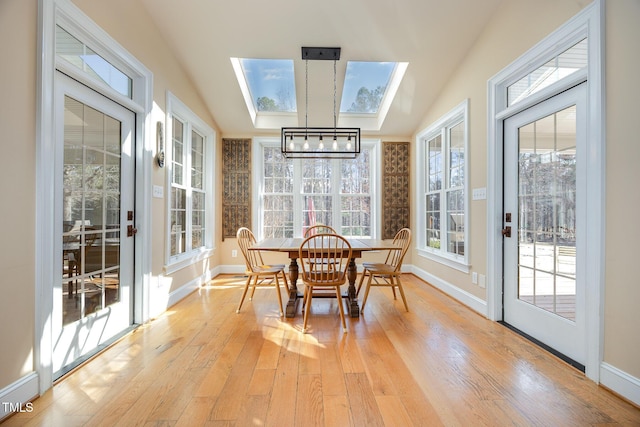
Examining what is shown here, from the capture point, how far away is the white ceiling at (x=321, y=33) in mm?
2900

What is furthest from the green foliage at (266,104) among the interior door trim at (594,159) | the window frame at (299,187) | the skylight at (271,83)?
the interior door trim at (594,159)

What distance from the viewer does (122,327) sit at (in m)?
2.66

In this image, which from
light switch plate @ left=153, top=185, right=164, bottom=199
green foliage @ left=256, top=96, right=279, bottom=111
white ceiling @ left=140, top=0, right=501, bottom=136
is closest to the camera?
white ceiling @ left=140, top=0, right=501, bottom=136

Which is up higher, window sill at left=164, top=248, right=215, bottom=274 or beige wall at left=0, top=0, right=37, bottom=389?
beige wall at left=0, top=0, right=37, bottom=389

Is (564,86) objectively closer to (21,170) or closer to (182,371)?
(182,371)

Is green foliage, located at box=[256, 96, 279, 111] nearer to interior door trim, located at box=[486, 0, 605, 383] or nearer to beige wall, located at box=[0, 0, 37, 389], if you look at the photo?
beige wall, located at box=[0, 0, 37, 389]

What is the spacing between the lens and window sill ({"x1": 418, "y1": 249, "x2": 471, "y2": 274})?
3470 millimetres

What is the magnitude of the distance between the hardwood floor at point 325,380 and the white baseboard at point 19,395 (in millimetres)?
49

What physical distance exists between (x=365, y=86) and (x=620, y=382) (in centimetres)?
404

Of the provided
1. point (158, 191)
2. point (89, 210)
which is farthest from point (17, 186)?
point (158, 191)

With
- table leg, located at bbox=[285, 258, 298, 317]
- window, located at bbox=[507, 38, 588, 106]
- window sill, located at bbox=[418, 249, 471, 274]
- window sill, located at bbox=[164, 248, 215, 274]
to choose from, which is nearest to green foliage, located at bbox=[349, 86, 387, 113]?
window, located at bbox=[507, 38, 588, 106]

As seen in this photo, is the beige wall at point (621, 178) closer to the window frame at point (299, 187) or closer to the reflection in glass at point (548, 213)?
the reflection in glass at point (548, 213)

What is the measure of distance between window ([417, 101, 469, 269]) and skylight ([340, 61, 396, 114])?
0.93m

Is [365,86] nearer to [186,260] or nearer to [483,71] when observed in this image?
[483,71]
